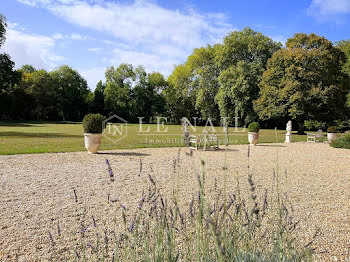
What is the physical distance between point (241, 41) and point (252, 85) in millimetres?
6333

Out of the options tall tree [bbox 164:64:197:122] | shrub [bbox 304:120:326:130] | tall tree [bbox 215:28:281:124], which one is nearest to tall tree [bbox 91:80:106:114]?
tall tree [bbox 164:64:197:122]

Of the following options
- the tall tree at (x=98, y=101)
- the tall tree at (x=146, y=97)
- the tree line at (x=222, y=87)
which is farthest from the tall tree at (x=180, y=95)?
the tall tree at (x=98, y=101)

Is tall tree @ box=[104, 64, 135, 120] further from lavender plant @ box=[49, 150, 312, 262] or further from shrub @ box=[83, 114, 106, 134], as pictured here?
lavender plant @ box=[49, 150, 312, 262]

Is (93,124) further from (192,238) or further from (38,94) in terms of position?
(38,94)

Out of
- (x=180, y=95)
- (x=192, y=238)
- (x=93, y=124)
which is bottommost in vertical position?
(x=192, y=238)

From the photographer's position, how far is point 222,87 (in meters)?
31.6

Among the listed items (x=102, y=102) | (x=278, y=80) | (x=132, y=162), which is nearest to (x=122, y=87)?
(x=102, y=102)

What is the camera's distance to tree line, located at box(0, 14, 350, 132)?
2247 centimetres

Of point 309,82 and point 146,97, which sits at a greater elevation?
point 146,97

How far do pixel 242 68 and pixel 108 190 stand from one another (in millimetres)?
27422

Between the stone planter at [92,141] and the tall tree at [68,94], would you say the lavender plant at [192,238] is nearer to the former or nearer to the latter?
the stone planter at [92,141]

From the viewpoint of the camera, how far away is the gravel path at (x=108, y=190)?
3074 mm

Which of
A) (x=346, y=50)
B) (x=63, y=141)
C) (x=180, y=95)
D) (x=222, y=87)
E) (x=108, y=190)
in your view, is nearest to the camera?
(x=108, y=190)

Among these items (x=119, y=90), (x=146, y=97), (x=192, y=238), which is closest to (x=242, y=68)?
(x=146, y=97)
